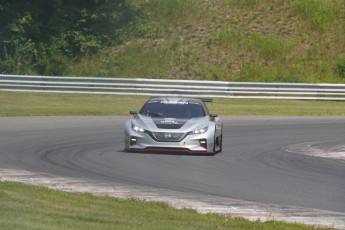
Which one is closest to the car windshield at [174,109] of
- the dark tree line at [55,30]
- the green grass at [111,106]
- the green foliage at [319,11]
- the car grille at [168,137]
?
the car grille at [168,137]

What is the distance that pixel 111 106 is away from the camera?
37.8m

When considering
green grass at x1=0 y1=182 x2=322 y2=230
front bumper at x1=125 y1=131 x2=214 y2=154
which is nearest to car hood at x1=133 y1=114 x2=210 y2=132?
front bumper at x1=125 y1=131 x2=214 y2=154

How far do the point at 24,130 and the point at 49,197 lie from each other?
13.3 metres

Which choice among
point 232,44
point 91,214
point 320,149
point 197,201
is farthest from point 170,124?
point 232,44

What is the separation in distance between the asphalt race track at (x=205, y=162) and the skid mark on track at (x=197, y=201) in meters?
0.49

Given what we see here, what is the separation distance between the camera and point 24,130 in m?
26.5

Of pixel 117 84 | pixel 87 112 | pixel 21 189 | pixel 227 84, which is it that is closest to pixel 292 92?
pixel 227 84

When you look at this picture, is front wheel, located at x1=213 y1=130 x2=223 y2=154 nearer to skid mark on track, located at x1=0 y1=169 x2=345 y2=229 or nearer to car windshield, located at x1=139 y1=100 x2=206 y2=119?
car windshield, located at x1=139 y1=100 x2=206 y2=119

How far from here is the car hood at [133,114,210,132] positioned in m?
21.4

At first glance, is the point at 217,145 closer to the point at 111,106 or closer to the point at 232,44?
the point at 111,106

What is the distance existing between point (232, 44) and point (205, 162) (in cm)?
2991

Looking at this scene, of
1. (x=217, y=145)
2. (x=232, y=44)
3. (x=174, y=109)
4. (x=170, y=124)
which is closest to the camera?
(x=170, y=124)

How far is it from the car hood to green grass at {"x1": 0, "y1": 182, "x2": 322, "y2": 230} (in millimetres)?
7365

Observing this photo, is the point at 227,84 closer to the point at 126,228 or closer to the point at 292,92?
the point at 292,92
